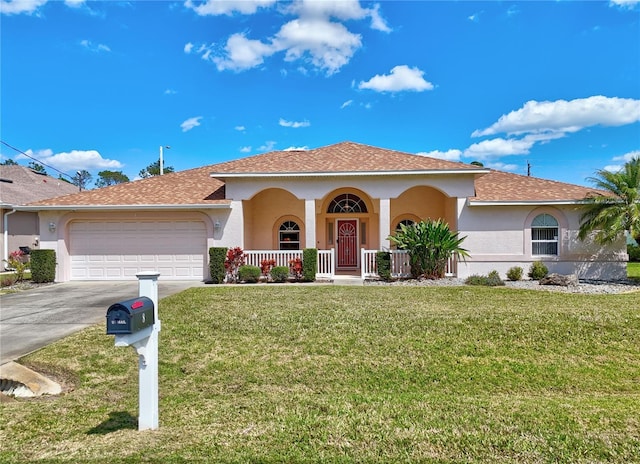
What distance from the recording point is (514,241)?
14992 millimetres

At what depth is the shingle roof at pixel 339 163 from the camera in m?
14.9

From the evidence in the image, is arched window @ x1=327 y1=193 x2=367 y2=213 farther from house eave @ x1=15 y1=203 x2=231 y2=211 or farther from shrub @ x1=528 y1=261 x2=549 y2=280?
shrub @ x1=528 y1=261 x2=549 y2=280

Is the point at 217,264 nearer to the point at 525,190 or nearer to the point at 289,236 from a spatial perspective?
the point at 289,236

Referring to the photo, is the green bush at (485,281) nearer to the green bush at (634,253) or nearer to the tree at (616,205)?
the tree at (616,205)

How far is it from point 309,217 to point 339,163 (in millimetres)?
2603

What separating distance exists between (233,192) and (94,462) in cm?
1291

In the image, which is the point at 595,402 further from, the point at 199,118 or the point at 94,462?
the point at 199,118

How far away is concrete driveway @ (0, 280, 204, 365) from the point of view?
6766mm

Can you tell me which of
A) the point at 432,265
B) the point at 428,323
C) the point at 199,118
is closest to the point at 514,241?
the point at 432,265

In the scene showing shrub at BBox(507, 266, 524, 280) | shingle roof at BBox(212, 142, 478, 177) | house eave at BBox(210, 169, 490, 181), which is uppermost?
shingle roof at BBox(212, 142, 478, 177)

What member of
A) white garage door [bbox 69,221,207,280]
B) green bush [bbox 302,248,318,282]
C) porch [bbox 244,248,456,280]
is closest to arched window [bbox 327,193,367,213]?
porch [bbox 244,248,456,280]

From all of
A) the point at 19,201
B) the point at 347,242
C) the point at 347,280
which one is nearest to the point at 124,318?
the point at 347,280

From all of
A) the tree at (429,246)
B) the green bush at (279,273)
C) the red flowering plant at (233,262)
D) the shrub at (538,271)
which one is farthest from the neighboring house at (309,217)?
the tree at (429,246)

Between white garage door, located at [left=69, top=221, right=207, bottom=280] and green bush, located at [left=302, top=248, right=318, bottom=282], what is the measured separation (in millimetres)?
4283
